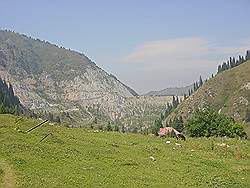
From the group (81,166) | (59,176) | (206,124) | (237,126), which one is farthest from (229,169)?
(237,126)

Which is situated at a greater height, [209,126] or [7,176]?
[7,176]

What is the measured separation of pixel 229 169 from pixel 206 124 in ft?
152

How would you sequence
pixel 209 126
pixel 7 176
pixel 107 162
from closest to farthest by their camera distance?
1. pixel 7 176
2. pixel 107 162
3. pixel 209 126

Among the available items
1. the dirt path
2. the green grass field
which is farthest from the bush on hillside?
the dirt path

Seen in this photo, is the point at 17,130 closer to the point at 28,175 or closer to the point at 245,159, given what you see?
the point at 28,175

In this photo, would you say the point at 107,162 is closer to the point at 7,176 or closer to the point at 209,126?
the point at 7,176

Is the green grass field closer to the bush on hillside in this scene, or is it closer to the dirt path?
the dirt path

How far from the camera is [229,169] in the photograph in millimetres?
39906

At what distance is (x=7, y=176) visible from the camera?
100 ft

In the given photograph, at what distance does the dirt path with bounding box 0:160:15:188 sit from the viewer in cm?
2905

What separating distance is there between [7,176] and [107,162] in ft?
31.9

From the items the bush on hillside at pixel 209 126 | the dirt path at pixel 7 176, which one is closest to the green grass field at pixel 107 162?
the dirt path at pixel 7 176

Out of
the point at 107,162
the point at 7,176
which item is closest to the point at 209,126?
the point at 107,162

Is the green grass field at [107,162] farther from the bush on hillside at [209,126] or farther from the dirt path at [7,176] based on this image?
the bush on hillside at [209,126]
